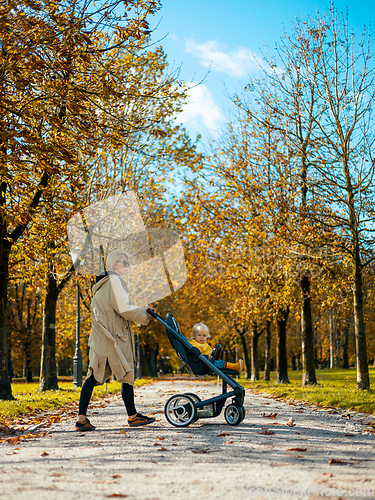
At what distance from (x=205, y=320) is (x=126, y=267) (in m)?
31.1

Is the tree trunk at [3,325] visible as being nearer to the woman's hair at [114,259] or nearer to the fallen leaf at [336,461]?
the woman's hair at [114,259]

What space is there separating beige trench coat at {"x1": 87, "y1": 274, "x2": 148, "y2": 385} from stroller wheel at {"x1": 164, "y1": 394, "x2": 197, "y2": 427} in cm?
61

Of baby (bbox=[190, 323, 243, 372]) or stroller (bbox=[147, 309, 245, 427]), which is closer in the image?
stroller (bbox=[147, 309, 245, 427])

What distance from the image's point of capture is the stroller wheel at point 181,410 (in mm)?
6621

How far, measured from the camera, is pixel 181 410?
22.3 ft

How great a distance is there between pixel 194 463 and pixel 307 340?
48.4 feet

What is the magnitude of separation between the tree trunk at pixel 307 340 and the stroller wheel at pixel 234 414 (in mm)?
11327

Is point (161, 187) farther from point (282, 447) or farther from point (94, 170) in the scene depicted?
point (282, 447)

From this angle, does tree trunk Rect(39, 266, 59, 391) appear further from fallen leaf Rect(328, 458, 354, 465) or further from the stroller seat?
fallen leaf Rect(328, 458, 354, 465)

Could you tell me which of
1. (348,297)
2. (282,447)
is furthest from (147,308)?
(348,297)

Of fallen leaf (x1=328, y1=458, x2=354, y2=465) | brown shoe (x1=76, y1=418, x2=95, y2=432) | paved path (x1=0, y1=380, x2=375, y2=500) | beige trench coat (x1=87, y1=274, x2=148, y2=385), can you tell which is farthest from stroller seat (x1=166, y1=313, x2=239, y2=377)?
fallen leaf (x1=328, y1=458, x2=354, y2=465)

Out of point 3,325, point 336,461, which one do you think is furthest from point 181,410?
point 3,325

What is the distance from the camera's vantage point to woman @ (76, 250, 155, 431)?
6.55 m

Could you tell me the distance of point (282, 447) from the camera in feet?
16.8
